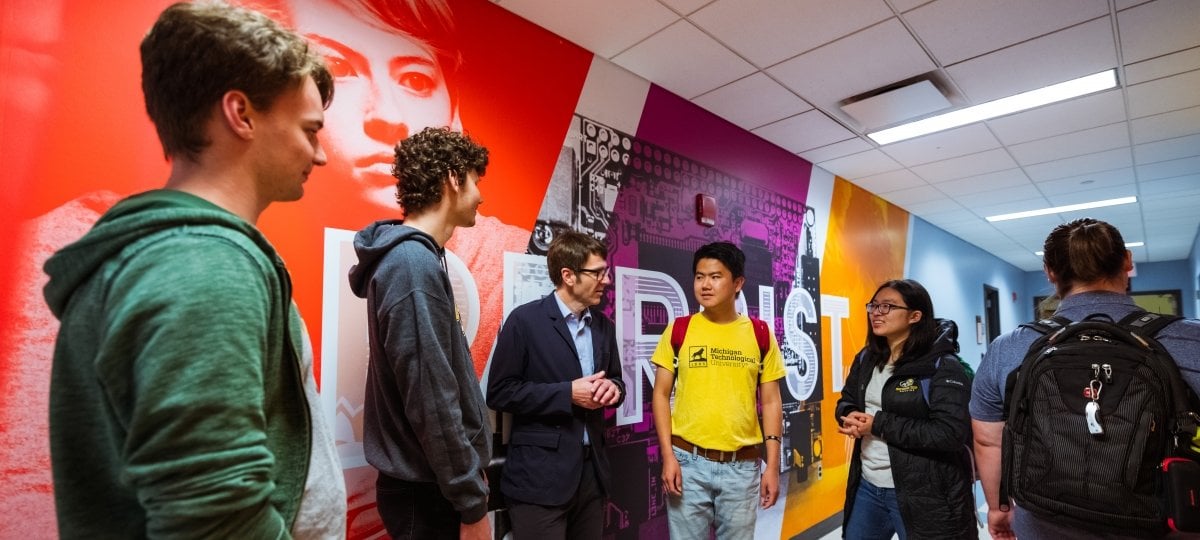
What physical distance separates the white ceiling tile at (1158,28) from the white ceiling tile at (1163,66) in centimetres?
8

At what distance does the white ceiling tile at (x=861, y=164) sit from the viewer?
14.5 feet

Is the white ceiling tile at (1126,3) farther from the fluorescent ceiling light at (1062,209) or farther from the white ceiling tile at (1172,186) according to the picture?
the fluorescent ceiling light at (1062,209)

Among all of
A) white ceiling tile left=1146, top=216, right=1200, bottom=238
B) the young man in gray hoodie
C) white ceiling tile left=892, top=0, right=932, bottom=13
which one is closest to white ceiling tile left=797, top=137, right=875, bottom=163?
white ceiling tile left=892, top=0, right=932, bottom=13

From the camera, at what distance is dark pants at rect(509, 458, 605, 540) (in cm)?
188

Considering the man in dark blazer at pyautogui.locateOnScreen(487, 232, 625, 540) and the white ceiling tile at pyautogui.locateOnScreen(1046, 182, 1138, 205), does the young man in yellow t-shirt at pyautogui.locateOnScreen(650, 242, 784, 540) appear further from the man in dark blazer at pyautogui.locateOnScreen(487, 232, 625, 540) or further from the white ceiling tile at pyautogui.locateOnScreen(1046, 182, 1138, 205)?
the white ceiling tile at pyautogui.locateOnScreen(1046, 182, 1138, 205)

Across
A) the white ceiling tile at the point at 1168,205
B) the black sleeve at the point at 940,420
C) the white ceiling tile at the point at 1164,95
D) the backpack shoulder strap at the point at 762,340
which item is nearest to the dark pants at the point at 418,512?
the backpack shoulder strap at the point at 762,340

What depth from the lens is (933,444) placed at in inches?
Result: 80.7

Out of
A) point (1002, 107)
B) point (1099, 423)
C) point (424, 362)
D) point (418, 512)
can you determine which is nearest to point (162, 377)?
point (424, 362)

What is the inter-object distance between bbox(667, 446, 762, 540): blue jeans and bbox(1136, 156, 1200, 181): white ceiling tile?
504cm

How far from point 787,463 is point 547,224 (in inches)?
107

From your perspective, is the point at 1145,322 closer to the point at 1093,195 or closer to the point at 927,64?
the point at 927,64

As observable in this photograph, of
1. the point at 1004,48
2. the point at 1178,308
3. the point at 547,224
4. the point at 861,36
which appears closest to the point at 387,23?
the point at 547,224

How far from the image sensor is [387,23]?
2.05m

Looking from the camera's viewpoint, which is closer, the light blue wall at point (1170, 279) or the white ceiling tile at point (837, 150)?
the white ceiling tile at point (837, 150)
